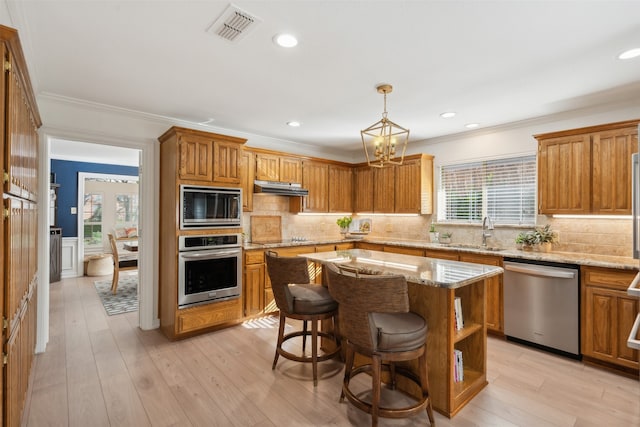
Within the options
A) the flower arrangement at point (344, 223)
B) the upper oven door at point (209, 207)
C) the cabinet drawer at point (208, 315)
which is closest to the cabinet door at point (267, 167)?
the upper oven door at point (209, 207)

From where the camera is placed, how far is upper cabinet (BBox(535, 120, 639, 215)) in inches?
127

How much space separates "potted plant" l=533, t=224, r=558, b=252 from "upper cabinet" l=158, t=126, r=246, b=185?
3.71 m

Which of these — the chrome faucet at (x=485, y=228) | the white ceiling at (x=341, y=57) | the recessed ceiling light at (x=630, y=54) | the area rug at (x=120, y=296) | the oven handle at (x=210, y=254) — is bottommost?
the area rug at (x=120, y=296)

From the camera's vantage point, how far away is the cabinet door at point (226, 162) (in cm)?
391

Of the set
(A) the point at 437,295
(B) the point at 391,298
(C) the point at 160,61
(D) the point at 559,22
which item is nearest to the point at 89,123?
(C) the point at 160,61

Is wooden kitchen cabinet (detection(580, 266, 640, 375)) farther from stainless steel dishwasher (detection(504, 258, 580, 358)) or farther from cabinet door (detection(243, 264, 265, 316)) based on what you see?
cabinet door (detection(243, 264, 265, 316))

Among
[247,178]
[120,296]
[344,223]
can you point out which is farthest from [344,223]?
[120,296]

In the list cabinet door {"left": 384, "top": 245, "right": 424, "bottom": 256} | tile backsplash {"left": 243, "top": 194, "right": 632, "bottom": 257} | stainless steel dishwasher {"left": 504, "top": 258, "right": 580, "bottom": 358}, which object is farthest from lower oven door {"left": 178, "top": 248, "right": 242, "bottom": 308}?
stainless steel dishwasher {"left": 504, "top": 258, "right": 580, "bottom": 358}

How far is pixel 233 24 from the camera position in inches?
83.0

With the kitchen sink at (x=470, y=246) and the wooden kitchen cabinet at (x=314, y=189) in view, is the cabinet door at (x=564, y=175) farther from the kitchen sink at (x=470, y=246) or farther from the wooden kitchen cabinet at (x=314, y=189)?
the wooden kitchen cabinet at (x=314, y=189)

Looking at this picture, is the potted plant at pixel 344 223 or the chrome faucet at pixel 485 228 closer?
the chrome faucet at pixel 485 228

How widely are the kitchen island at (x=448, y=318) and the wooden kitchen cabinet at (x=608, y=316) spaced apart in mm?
1273

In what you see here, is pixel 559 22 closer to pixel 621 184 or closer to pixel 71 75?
pixel 621 184

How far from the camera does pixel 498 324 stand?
3.71 m
